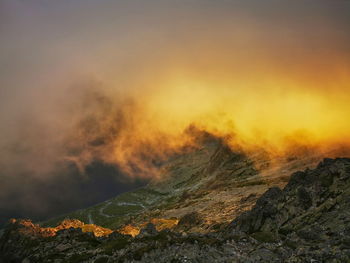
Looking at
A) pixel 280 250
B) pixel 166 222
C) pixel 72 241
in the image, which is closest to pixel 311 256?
pixel 280 250

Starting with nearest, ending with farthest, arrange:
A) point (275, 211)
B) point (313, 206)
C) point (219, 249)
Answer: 1. point (219, 249)
2. point (313, 206)
3. point (275, 211)

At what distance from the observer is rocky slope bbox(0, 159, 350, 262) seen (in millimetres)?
48375

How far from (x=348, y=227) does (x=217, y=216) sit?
9239 centimetres

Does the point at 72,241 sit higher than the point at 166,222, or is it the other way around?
the point at 72,241

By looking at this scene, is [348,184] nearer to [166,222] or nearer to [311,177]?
[311,177]

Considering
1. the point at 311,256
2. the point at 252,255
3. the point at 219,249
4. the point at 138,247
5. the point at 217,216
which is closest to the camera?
the point at 311,256

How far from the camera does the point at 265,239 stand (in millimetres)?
54844

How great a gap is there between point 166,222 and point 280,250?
13008cm

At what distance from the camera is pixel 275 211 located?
79375mm

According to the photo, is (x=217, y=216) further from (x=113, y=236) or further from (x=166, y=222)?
(x=113, y=236)

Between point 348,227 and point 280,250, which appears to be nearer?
point 280,250

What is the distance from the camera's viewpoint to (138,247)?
6062 centimetres

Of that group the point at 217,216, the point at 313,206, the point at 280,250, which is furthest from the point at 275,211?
the point at 217,216

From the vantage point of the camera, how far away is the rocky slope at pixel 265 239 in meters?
48.4
